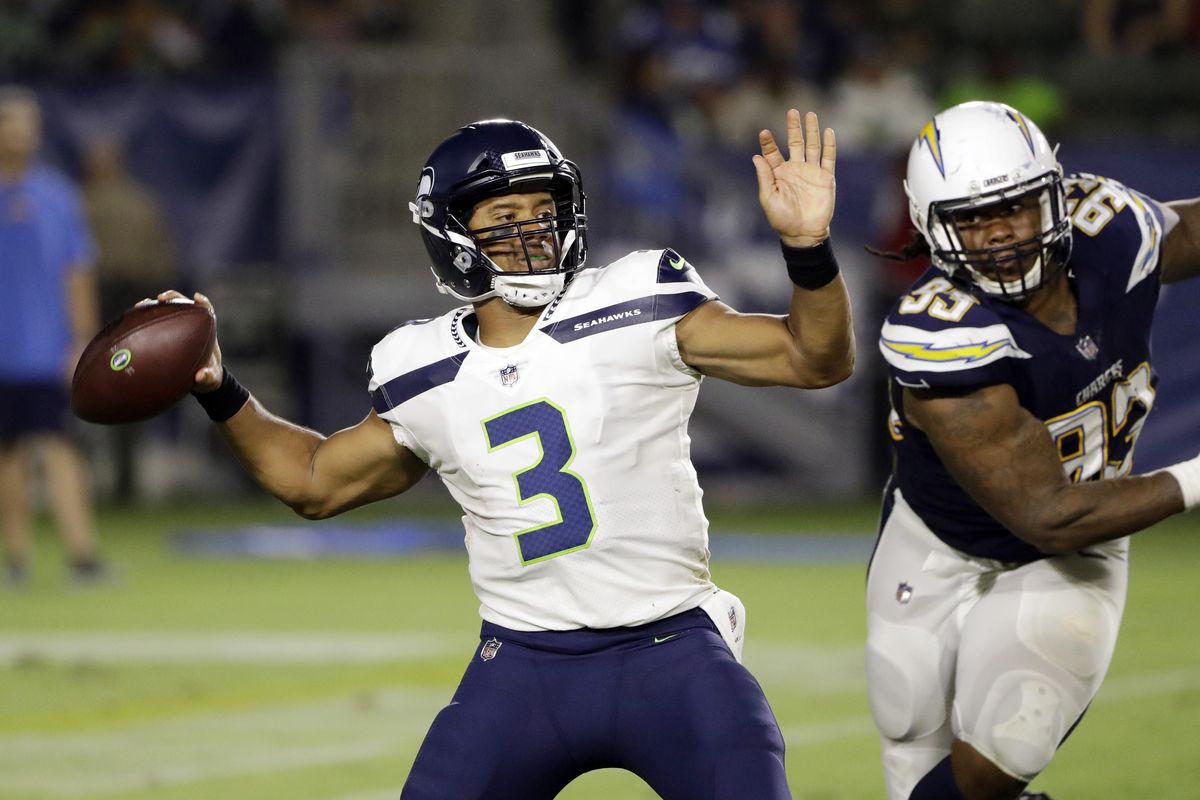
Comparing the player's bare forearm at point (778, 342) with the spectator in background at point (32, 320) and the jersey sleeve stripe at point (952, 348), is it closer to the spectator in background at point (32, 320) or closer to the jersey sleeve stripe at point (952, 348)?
the jersey sleeve stripe at point (952, 348)

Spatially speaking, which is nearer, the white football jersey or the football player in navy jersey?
the white football jersey

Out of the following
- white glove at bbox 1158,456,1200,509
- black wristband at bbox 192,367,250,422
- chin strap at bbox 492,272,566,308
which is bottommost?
white glove at bbox 1158,456,1200,509

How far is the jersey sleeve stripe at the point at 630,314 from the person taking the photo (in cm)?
368

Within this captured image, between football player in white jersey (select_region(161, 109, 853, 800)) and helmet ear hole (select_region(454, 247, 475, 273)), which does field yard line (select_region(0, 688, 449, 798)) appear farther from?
helmet ear hole (select_region(454, 247, 475, 273))

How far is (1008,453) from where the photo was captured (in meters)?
3.92

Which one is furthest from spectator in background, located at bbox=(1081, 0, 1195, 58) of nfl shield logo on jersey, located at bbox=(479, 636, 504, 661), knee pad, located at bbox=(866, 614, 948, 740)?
nfl shield logo on jersey, located at bbox=(479, 636, 504, 661)

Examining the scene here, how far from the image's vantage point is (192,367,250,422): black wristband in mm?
4082

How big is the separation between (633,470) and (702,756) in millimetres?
568

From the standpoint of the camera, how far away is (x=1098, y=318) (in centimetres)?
407

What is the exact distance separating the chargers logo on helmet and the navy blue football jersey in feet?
0.82

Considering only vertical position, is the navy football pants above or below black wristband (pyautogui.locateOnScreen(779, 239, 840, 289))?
below

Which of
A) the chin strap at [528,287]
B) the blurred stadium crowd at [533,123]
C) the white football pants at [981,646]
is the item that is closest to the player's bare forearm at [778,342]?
the chin strap at [528,287]

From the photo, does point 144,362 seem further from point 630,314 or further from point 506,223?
point 630,314

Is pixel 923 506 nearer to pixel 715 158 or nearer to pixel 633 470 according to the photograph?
pixel 633 470
